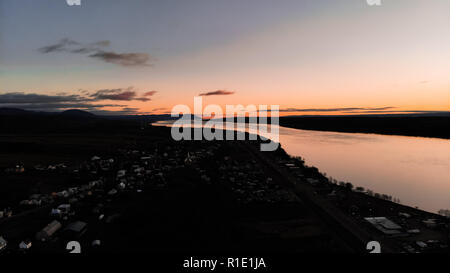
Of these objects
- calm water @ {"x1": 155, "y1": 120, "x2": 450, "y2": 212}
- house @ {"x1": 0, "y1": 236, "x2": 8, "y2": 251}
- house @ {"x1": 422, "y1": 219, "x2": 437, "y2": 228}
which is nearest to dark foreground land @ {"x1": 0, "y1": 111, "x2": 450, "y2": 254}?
house @ {"x1": 422, "y1": 219, "x2": 437, "y2": 228}

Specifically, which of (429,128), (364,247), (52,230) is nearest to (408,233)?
(364,247)

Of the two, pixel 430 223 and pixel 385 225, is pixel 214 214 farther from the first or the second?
pixel 430 223

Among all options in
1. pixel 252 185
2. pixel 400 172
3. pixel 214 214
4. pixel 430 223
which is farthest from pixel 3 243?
pixel 400 172

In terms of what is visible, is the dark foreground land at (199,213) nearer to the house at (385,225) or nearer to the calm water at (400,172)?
the house at (385,225)

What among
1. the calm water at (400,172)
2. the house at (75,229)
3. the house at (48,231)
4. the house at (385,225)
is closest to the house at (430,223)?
the house at (385,225)

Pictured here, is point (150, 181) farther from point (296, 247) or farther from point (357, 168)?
point (357, 168)
